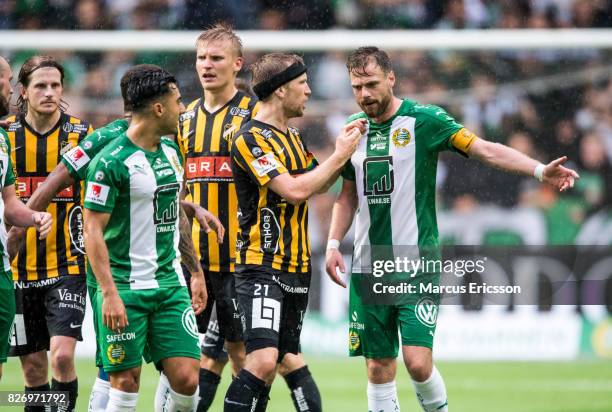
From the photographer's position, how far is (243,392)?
539 centimetres

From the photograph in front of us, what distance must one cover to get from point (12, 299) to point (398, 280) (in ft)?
6.70

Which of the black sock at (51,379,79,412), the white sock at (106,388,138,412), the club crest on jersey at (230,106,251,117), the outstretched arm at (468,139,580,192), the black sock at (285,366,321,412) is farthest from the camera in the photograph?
the club crest on jersey at (230,106,251,117)

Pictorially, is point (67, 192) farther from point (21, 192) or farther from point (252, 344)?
point (252, 344)

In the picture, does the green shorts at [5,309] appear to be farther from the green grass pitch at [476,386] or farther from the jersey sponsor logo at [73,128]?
the green grass pitch at [476,386]

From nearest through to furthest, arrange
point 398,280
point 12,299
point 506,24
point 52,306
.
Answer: point 12,299
point 398,280
point 52,306
point 506,24

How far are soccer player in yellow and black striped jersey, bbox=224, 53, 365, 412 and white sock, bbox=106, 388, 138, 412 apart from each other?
0.51 meters

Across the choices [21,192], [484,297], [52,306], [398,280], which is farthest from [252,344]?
[484,297]

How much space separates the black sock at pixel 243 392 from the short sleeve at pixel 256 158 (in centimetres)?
99

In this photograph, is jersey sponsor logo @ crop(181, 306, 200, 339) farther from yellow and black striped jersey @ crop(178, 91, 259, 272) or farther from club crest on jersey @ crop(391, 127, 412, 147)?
club crest on jersey @ crop(391, 127, 412, 147)

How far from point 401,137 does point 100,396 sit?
2.18m

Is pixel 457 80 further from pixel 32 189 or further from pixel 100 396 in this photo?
pixel 100 396

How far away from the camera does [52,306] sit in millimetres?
6270

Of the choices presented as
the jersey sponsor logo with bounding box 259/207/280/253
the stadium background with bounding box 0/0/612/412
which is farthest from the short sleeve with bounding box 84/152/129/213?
the stadium background with bounding box 0/0/612/412

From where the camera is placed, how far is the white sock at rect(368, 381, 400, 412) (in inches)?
230
